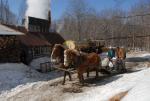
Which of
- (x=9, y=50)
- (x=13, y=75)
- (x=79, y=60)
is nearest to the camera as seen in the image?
(x=79, y=60)

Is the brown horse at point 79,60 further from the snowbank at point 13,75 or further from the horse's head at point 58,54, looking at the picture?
the snowbank at point 13,75

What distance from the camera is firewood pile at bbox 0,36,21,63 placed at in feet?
111

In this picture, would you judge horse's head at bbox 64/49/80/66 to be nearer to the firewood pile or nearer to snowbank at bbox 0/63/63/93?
snowbank at bbox 0/63/63/93

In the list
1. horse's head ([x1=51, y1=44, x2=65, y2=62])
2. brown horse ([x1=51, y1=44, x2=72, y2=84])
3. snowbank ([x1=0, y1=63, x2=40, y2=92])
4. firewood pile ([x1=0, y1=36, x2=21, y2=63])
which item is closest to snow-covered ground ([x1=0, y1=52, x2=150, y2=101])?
brown horse ([x1=51, y1=44, x2=72, y2=84])

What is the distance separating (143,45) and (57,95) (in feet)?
117

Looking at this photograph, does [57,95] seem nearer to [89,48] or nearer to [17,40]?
[89,48]

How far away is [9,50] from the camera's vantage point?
34656 mm

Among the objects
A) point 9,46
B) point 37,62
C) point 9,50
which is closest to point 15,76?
point 9,50

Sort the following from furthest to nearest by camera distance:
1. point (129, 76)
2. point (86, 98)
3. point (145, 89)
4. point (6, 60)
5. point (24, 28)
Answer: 1. point (24, 28)
2. point (6, 60)
3. point (129, 76)
4. point (86, 98)
5. point (145, 89)

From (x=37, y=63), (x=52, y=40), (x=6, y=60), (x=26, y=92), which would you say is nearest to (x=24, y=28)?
(x=52, y=40)

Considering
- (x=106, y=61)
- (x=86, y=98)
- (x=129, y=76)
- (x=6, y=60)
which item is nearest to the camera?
(x=86, y=98)

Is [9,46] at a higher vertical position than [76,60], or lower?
higher

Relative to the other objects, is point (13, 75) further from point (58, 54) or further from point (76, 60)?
point (76, 60)

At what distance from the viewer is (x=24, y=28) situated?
150 feet
